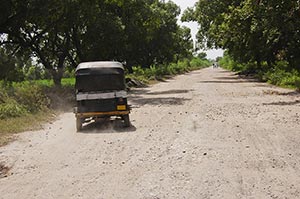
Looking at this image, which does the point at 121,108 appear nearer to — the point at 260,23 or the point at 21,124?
the point at 21,124

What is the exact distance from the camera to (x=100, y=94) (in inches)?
540

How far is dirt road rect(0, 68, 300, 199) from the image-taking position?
22.8 feet

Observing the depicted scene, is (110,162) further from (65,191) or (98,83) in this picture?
(98,83)

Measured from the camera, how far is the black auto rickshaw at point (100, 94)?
13.7m

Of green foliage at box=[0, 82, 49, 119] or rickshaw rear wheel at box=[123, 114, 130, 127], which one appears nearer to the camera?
rickshaw rear wheel at box=[123, 114, 130, 127]

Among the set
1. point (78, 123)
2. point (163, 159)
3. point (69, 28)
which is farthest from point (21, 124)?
point (69, 28)

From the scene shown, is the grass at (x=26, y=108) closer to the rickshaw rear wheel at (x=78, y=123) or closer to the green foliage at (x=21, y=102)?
the green foliage at (x=21, y=102)

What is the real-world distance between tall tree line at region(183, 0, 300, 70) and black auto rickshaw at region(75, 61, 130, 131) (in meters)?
10.6

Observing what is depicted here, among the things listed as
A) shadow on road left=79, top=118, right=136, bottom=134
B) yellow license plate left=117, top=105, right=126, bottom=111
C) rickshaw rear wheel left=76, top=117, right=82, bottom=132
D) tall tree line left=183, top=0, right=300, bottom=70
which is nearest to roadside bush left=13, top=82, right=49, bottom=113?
→ shadow on road left=79, top=118, right=136, bottom=134

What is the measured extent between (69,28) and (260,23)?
45.7 feet

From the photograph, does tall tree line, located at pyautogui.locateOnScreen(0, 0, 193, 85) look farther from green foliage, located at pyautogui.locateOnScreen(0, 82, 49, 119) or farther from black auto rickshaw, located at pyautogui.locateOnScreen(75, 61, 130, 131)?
black auto rickshaw, located at pyautogui.locateOnScreen(75, 61, 130, 131)

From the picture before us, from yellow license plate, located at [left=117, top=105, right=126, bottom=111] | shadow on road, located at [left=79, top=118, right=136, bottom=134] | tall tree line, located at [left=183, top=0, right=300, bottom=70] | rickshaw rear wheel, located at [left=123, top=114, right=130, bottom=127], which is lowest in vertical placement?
shadow on road, located at [left=79, top=118, right=136, bottom=134]

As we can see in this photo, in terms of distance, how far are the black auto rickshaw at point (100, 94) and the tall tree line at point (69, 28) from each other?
811cm

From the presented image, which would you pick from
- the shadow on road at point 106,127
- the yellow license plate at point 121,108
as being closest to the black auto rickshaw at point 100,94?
the yellow license plate at point 121,108
